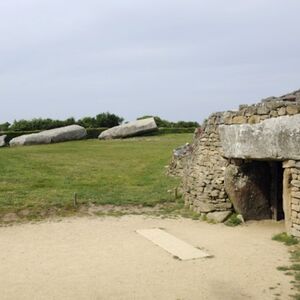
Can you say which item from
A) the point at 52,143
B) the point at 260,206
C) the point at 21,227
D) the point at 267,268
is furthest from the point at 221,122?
the point at 52,143

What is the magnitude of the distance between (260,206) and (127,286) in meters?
5.55

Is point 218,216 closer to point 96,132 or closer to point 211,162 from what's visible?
point 211,162

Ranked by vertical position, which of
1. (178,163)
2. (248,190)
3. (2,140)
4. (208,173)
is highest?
(2,140)

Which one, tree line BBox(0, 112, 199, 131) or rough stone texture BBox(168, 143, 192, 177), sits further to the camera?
tree line BBox(0, 112, 199, 131)

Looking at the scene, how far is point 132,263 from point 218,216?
4.14 m

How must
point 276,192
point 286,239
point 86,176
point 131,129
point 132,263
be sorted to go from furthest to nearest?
point 131,129
point 86,176
point 276,192
point 286,239
point 132,263

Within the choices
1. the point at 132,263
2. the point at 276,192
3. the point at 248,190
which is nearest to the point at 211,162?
the point at 248,190

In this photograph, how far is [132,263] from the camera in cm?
875

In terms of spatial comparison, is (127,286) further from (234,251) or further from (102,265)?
(234,251)

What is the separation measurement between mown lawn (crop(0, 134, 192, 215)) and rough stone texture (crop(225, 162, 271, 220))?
9.60 feet

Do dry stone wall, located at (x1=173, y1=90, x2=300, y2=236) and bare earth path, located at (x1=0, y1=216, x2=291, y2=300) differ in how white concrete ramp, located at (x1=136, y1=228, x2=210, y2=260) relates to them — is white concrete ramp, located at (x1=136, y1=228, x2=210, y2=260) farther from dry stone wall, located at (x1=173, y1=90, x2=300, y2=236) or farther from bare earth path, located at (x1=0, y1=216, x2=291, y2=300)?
dry stone wall, located at (x1=173, y1=90, x2=300, y2=236)

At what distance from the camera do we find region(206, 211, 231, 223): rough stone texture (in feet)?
40.1

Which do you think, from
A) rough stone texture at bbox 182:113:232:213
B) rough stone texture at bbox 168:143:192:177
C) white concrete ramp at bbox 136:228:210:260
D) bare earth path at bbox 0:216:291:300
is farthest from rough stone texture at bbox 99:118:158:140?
white concrete ramp at bbox 136:228:210:260

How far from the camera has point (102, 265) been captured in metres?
8.66
